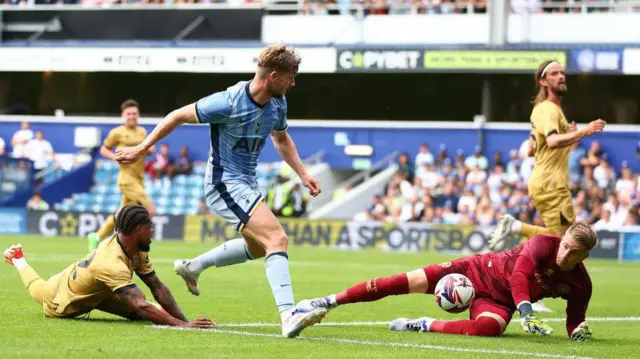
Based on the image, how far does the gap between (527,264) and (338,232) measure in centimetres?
1873

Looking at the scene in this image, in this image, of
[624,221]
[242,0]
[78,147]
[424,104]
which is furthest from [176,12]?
[624,221]

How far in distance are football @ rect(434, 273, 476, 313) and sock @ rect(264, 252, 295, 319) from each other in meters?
1.30

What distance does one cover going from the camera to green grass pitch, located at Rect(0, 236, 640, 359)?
8.32 metres

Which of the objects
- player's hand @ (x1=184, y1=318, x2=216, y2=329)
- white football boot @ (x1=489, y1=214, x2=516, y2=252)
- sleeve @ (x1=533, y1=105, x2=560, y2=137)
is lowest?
player's hand @ (x1=184, y1=318, x2=216, y2=329)

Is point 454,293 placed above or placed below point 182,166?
below

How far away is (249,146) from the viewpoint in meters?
9.91

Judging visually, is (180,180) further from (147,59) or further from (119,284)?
(119,284)

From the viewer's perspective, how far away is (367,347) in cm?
887

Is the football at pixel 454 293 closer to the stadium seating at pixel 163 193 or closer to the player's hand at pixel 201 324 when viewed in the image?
the player's hand at pixel 201 324

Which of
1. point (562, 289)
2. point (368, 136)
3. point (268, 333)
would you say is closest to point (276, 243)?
point (268, 333)

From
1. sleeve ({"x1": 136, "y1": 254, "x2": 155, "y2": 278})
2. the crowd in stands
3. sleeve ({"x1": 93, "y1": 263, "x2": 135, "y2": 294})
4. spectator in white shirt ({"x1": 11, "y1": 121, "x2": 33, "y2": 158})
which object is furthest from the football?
spectator in white shirt ({"x1": 11, "y1": 121, "x2": 33, "y2": 158})

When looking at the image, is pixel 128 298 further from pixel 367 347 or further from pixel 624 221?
pixel 624 221

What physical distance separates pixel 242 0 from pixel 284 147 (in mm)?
25419

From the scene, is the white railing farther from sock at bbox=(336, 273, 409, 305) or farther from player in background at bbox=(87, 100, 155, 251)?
sock at bbox=(336, 273, 409, 305)
